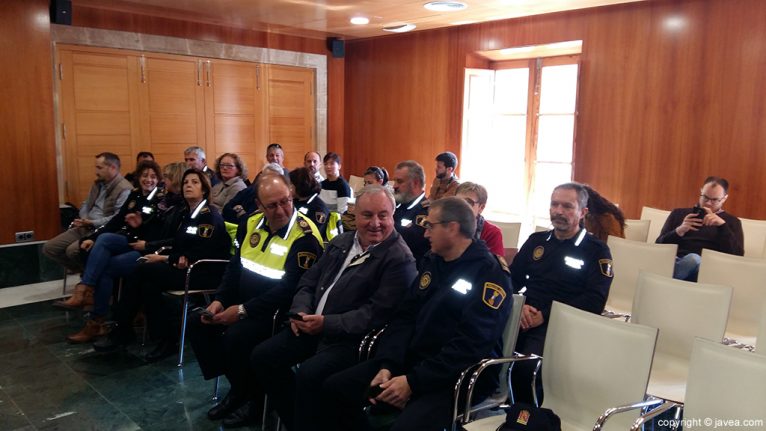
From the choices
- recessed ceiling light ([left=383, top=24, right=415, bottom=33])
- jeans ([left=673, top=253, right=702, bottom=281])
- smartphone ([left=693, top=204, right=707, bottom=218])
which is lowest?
jeans ([left=673, top=253, right=702, bottom=281])

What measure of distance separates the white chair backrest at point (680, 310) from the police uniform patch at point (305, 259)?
1.75 metres

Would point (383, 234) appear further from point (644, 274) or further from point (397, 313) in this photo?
point (644, 274)

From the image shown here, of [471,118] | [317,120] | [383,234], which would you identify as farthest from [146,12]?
[383,234]

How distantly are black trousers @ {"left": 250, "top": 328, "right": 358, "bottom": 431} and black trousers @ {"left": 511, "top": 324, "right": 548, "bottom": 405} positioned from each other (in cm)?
80

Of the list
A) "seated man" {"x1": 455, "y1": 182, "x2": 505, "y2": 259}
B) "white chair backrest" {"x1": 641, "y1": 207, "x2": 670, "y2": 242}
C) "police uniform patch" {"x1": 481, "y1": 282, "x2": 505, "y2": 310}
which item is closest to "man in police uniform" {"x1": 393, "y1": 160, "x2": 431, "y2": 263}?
"seated man" {"x1": 455, "y1": 182, "x2": 505, "y2": 259}

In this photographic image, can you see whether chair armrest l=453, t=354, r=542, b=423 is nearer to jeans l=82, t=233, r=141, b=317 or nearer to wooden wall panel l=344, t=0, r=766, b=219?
jeans l=82, t=233, r=141, b=317

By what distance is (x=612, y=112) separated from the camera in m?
5.85

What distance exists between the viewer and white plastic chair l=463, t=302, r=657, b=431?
2217 millimetres

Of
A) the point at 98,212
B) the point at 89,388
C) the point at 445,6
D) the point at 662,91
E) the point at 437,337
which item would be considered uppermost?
the point at 445,6

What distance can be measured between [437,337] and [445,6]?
13.7 ft

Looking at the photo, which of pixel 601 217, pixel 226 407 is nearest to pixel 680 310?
pixel 601 217

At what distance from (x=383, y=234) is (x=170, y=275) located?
79.9 inches

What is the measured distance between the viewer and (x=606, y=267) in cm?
298

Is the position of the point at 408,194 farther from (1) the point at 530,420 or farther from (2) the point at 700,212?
(1) the point at 530,420
